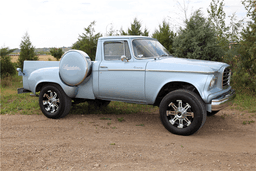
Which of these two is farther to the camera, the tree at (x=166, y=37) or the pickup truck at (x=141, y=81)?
the tree at (x=166, y=37)

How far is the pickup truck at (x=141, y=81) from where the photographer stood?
5.00m

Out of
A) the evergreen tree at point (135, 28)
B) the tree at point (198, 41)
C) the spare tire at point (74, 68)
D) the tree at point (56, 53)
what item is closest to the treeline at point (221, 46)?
the tree at point (198, 41)

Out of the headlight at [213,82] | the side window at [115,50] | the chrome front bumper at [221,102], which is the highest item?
the side window at [115,50]

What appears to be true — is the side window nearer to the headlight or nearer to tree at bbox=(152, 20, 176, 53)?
the headlight

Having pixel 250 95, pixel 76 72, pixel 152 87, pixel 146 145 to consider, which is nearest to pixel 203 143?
pixel 146 145

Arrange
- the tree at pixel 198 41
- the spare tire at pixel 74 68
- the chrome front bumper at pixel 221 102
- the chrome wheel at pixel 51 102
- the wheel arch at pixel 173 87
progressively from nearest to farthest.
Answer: the chrome front bumper at pixel 221 102, the wheel arch at pixel 173 87, the spare tire at pixel 74 68, the chrome wheel at pixel 51 102, the tree at pixel 198 41

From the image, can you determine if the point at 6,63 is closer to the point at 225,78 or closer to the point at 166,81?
the point at 166,81

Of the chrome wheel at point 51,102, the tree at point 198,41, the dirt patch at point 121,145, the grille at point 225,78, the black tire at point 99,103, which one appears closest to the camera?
the dirt patch at point 121,145

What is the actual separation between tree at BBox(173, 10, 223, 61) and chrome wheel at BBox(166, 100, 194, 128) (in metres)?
5.11

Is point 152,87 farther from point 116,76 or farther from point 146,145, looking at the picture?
point 146,145

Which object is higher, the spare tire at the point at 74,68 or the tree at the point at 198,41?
the tree at the point at 198,41

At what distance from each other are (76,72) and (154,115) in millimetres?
2554

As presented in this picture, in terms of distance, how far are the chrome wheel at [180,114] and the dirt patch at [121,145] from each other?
0.96 ft

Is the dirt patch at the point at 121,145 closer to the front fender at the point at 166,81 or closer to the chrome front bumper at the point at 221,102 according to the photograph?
the chrome front bumper at the point at 221,102
